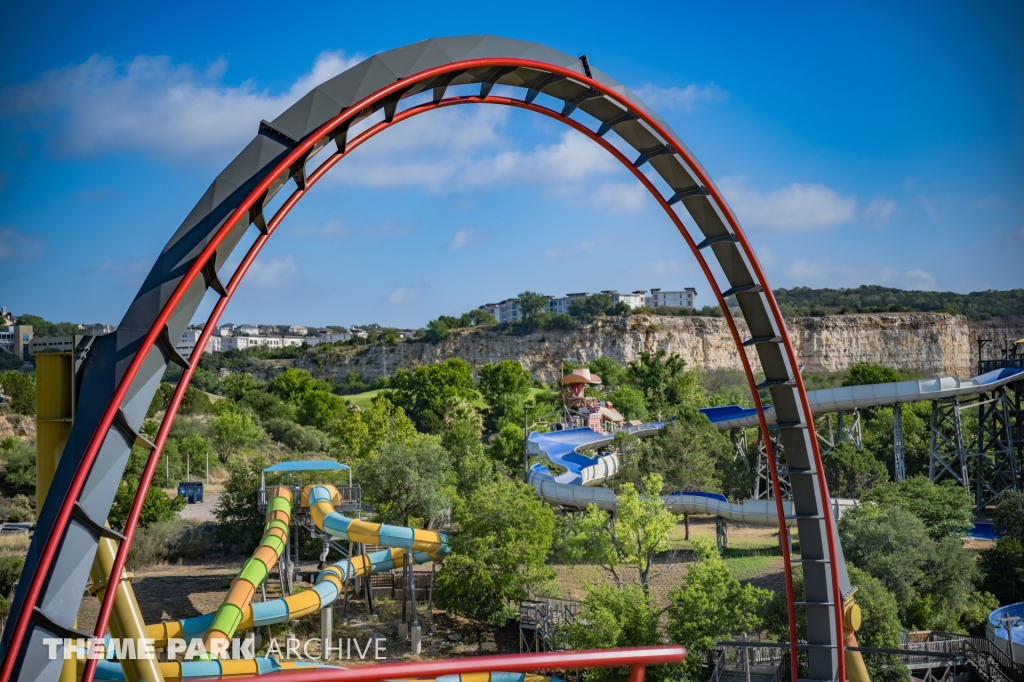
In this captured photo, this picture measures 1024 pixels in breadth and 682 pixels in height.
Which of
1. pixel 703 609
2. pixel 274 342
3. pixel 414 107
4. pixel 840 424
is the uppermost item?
pixel 274 342

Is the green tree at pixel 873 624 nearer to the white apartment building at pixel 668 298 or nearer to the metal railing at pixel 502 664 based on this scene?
the metal railing at pixel 502 664

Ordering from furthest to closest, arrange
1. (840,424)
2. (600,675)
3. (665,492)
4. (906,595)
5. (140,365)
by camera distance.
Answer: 1. (840,424)
2. (665,492)
3. (906,595)
4. (600,675)
5. (140,365)

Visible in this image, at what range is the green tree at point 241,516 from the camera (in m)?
29.0

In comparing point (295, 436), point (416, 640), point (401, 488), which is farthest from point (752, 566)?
point (295, 436)

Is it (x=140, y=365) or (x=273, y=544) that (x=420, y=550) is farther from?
(x=140, y=365)

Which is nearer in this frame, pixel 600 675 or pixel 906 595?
pixel 600 675

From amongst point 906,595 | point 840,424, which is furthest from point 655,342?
point 906,595

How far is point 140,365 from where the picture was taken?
595cm

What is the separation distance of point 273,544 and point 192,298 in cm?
1667

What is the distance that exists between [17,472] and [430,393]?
2946 centimetres

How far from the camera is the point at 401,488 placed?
98.6 feet

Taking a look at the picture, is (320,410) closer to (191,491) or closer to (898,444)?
(191,491)

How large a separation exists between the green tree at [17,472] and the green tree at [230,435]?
10.5 meters

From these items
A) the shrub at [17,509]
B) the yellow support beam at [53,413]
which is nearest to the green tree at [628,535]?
the yellow support beam at [53,413]
